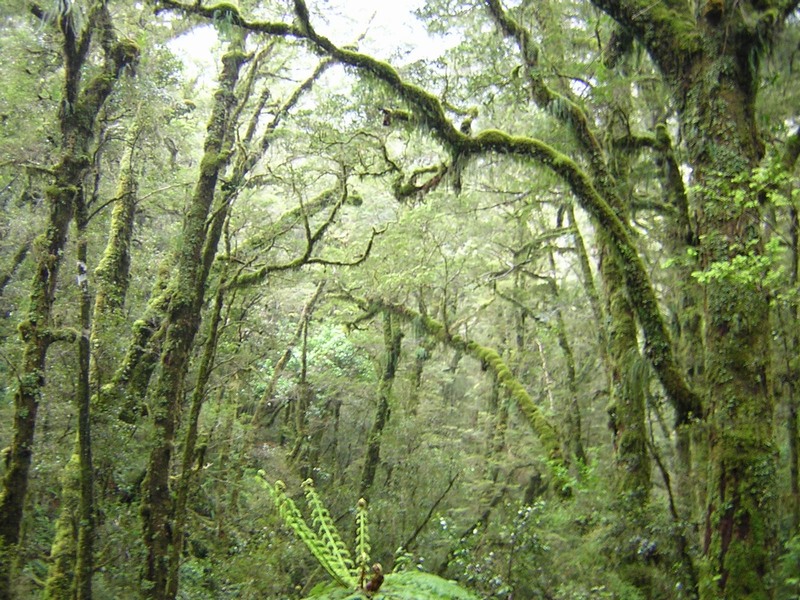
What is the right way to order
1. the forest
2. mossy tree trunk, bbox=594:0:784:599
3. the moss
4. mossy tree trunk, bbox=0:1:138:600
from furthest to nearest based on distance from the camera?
1. the moss
2. mossy tree trunk, bbox=0:1:138:600
3. the forest
4. mossy tree trunk, bbox=594:0:784:599

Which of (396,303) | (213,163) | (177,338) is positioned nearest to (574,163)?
(213,163)

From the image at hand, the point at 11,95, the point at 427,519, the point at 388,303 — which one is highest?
the point at 11,95

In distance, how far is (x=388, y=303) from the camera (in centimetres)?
1434

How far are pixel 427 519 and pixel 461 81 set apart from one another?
9.29 meters

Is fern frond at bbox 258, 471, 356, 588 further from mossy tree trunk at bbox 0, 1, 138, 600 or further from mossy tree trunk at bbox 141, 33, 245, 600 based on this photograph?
mossy tree trunk at bbox 0, 1, 138, 600

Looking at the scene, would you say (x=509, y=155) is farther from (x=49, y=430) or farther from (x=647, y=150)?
(x=49, y=430)

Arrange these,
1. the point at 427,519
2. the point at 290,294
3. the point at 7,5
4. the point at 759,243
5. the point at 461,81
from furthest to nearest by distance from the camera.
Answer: the point at 290,294 → the point at 427,519 → the point at 461,81 → the point at 7,5 → the point at 759,243

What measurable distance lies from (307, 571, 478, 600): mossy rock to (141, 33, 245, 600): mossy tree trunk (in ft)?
11.8

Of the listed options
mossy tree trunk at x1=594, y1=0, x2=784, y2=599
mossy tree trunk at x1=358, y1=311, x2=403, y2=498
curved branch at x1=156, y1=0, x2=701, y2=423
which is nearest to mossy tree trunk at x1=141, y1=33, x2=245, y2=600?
curved branch at x1=156, y1=0, x2=701, y2=423

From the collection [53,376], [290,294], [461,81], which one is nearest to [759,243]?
[461,81]

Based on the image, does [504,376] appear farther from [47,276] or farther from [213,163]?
[47,276]

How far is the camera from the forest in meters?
5.68

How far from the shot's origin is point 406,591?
411 centimetres

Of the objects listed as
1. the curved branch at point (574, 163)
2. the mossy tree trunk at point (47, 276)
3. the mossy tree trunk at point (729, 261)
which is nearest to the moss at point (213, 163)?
the curved branch at point (574, 163)
